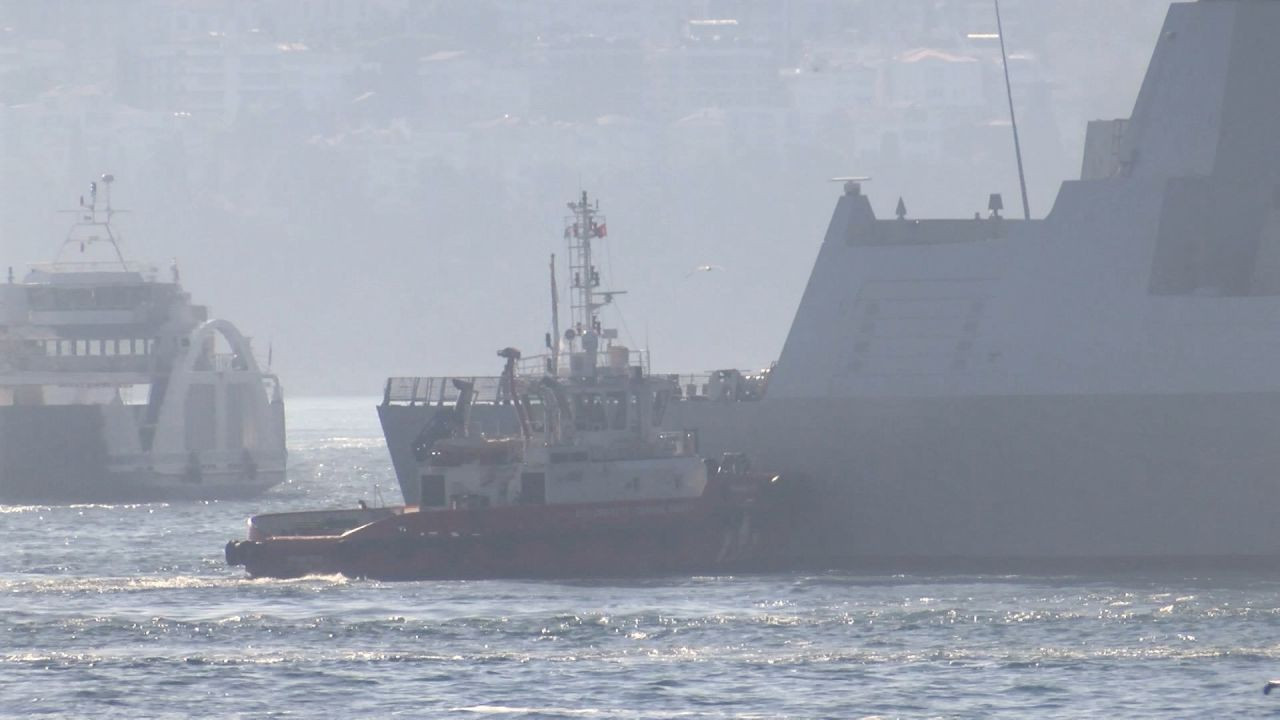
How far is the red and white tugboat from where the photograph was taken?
41.2 m

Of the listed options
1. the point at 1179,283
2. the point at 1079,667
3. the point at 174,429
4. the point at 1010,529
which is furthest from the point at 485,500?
the point at 174,429

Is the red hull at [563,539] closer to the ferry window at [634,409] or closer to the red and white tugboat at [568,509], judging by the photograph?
the red and white tugboat at [568,509]

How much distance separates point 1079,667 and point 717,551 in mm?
12644

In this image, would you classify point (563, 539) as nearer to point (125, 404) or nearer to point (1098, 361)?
point (1098, 361)

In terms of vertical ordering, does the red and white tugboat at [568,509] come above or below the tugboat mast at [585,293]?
below

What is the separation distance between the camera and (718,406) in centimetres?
4459

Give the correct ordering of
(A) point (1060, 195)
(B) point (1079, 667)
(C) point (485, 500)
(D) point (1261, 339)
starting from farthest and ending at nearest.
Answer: (C) point (485, 500) < (A) point (1060, 195) < (D) point (1261, 339) < (B) point (1079, 667)

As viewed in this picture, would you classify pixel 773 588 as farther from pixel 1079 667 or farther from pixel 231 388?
pixel 231 388

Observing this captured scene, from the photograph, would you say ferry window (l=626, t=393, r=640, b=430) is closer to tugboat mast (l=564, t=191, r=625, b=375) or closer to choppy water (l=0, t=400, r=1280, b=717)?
tugboat mast (l=564, t=191, r=625, b=375)

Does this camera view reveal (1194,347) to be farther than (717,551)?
No

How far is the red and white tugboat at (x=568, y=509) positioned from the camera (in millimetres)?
41219

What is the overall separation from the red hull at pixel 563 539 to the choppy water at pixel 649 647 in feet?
2.49

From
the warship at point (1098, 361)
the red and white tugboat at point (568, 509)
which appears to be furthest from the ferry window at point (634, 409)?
the warship at point (1098, 361)

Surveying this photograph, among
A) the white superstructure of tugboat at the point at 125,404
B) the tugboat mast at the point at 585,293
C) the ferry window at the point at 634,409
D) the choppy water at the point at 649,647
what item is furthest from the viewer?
the white superstructure of tugboat at the point at 125,404
